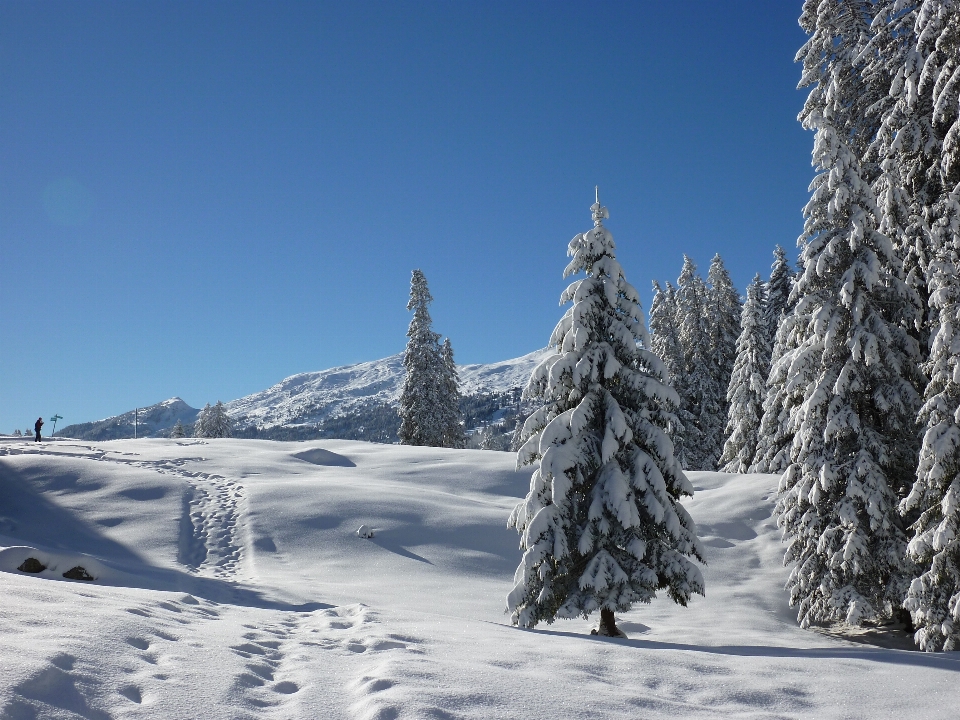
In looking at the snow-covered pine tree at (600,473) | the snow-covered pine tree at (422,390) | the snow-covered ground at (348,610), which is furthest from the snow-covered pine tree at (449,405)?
the snow-covered pine tree at (600,473)

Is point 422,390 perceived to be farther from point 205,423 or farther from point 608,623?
point 205,423

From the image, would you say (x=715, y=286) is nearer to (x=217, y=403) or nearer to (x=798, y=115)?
(x=798, y=115)

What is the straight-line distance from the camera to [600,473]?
45.6 ft

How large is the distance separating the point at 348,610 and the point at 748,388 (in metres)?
29.9

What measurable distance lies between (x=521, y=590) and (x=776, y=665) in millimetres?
5961

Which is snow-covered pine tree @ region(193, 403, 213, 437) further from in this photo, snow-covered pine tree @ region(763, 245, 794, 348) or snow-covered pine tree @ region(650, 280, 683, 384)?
snow-covered pine tree @ region(763, 245, 794, 348)

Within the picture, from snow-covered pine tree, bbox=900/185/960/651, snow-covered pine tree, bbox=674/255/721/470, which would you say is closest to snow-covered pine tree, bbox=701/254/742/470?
snow-covered pine tree, bbox=674/255/721/470

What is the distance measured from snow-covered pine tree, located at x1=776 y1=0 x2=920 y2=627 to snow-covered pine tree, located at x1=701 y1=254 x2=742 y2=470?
27.6 m

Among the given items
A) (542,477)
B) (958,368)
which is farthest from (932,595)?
(542,477)

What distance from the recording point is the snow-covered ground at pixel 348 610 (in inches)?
231

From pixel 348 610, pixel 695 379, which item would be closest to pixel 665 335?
pixel 695 379

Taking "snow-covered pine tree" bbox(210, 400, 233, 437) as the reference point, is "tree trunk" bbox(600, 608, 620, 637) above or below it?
below

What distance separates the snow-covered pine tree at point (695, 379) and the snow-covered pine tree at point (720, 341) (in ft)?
0.43

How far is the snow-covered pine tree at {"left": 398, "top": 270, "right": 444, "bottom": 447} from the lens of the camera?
4669 cm
